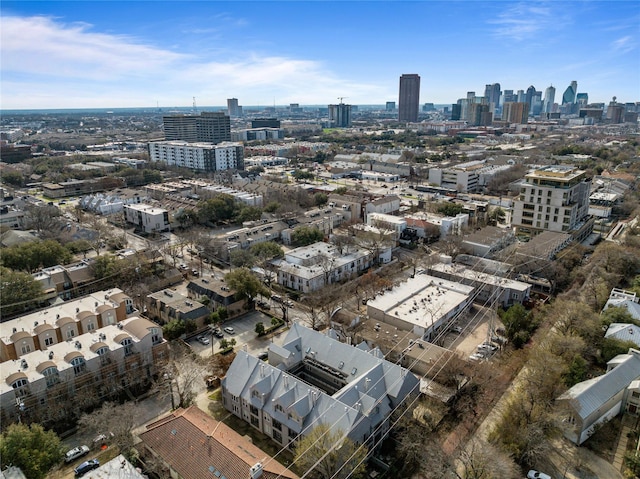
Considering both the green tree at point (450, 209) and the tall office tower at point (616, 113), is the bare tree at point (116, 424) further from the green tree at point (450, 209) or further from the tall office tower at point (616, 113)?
the tall office tower at point (616, 113)

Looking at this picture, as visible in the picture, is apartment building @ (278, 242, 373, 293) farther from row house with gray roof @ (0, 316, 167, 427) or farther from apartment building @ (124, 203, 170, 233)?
apartment building @ (124, 203, 170, 233)

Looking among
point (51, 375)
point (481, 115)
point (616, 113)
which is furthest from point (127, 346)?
point (616, 113)

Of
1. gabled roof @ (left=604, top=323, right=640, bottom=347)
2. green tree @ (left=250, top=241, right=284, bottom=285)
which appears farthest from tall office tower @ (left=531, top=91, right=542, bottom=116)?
gabled roof @ (left=604, top=323, right=640, bottom=347)

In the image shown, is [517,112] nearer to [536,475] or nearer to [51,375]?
[536,475]

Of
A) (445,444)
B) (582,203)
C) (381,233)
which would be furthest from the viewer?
(582,203)

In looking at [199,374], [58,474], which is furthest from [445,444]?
[58,474]

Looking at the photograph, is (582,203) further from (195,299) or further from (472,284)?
(195,299)
